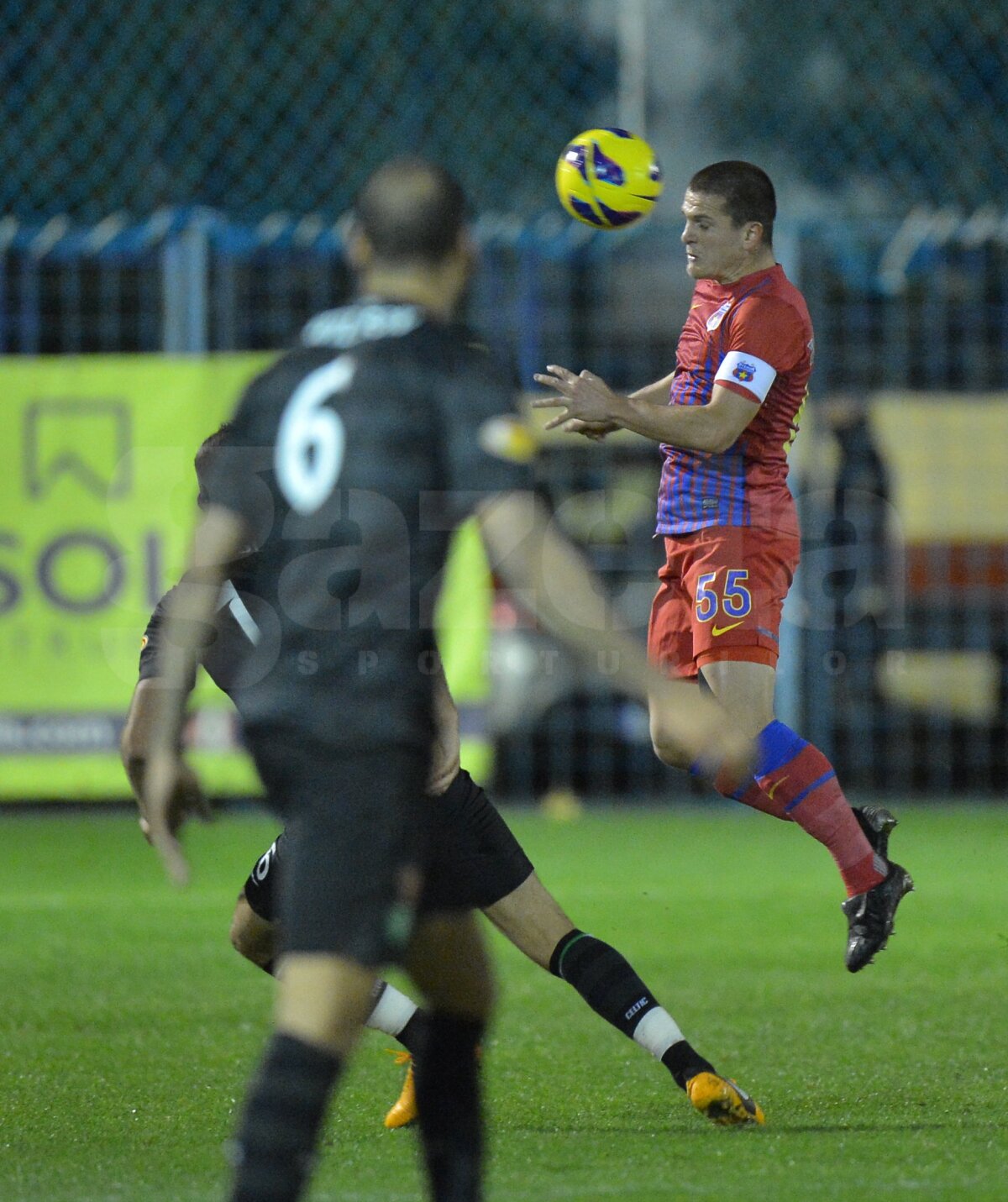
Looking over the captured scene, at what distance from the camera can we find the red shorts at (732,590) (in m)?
6.25

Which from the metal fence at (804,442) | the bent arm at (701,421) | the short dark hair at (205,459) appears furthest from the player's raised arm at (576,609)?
the metal fence at (804,442)

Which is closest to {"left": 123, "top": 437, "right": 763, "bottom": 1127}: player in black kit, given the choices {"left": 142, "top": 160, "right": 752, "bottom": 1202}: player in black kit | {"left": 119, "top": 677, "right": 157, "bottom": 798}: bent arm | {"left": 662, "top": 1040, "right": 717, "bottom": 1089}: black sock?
{"left": 662, "top": 1040, "right": 717, "bottom": 1089}: black sock

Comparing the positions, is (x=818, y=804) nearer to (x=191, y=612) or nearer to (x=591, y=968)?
(x=591, y=968)

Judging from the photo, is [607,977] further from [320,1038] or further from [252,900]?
[320,1038]

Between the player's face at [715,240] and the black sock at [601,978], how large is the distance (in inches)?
80.7

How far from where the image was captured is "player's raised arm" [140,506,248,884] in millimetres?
3590

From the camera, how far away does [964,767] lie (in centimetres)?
1341

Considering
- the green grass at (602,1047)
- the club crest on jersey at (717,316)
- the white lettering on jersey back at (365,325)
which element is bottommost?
the green grass at (602,1047)

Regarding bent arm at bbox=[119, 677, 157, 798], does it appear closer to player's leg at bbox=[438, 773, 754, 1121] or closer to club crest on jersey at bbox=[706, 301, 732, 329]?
player's leg at bbox=[438, 773, 754, 1121]

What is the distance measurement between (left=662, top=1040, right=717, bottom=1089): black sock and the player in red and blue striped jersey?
74cm

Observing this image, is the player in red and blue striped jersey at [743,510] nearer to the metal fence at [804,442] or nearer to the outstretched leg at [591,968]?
the outstretched leg at [591,968]

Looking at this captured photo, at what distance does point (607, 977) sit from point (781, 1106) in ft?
1.99

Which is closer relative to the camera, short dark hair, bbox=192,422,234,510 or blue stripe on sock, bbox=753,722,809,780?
short dark hair, bbox=192,422,234,510

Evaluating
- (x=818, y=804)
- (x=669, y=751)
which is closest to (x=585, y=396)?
(x=669, y=751)
